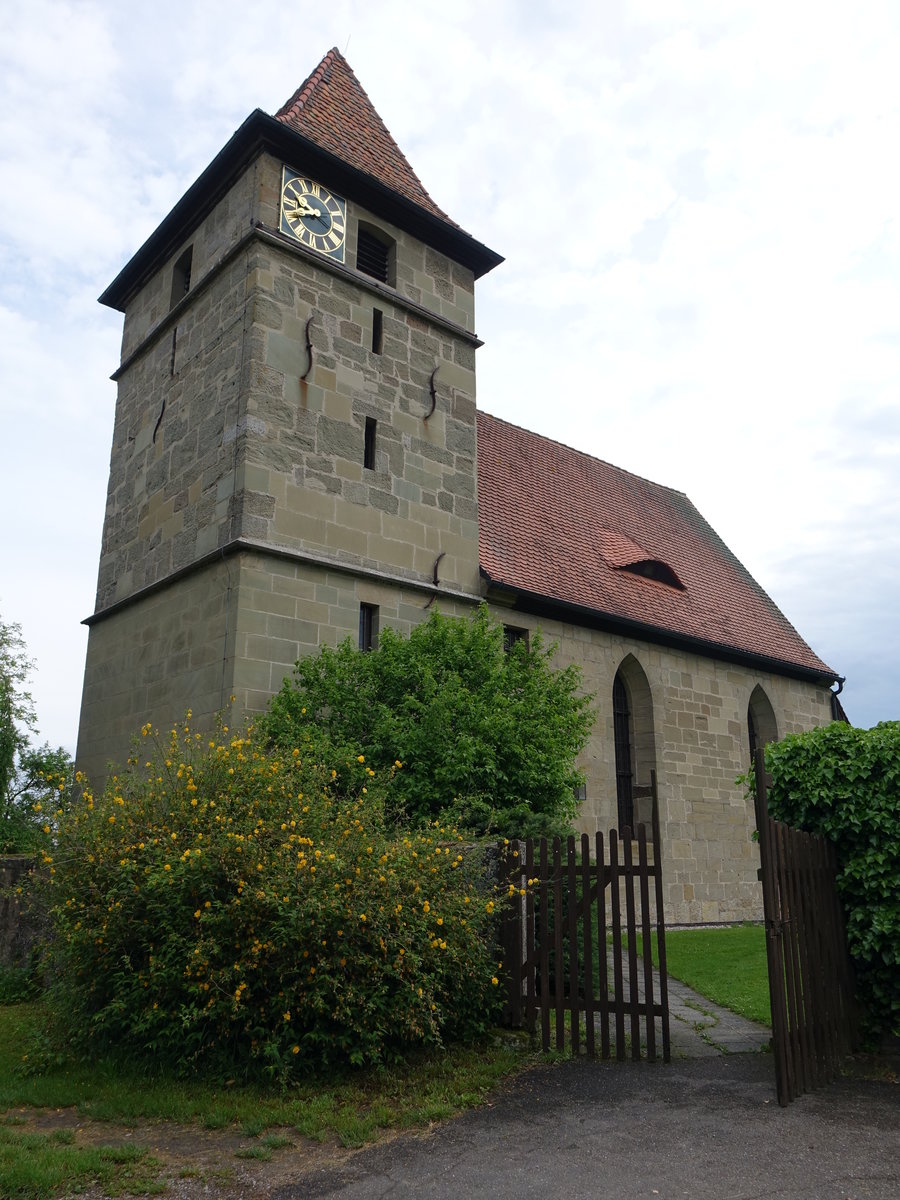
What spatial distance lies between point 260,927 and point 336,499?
7414 millimetres

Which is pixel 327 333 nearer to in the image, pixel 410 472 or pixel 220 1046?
pixel 410 472

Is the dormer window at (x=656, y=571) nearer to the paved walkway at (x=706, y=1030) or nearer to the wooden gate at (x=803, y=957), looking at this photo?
the paved walkway at (x=706, y=1030)

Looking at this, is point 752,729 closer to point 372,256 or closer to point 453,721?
point 453,721

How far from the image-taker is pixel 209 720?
458 inches

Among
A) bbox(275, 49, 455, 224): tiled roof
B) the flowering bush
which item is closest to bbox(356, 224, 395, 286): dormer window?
bbox(275, 49, 455, 224): tiled roof

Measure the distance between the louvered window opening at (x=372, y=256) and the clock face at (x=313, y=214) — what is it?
47 centimetres

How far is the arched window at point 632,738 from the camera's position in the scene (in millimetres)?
16500

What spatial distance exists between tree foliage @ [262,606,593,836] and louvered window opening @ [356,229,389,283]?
6.34m

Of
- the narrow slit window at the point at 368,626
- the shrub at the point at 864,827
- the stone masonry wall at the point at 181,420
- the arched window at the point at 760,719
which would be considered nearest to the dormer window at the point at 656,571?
the arched window at the point at 760,719

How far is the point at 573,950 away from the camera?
737 cm

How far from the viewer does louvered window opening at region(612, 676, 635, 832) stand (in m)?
16.5

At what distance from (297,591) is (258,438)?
2.06 meters

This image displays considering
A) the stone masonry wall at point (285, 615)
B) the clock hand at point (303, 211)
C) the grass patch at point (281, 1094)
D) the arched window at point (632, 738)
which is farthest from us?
the arched window at point (632, 738)

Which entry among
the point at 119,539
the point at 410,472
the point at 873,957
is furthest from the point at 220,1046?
the point at 119,539
